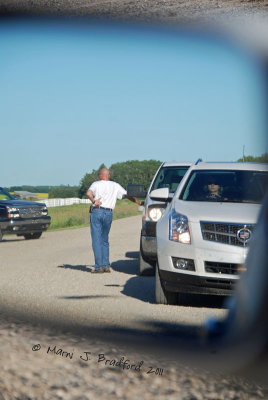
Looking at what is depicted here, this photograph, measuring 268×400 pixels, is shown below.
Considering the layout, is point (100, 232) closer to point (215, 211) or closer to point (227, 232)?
point (215, 211)

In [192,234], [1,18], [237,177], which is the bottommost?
[192,234]

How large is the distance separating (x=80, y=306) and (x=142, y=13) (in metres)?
2.16

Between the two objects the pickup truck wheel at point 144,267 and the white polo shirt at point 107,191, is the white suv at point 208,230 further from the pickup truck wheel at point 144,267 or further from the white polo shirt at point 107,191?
the pickup truck wheel at point 144,267

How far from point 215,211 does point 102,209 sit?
311cm

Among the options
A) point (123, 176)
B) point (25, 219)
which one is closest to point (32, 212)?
point (25, 219)

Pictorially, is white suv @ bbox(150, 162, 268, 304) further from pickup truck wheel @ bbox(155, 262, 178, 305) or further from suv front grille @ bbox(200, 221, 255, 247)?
pickup truck wheel @ bbox(155, 262, 178, 305)

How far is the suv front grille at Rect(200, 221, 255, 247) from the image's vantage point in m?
2.41

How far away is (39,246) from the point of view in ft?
33.2

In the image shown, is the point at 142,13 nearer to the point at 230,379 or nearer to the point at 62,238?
the point at 230,379

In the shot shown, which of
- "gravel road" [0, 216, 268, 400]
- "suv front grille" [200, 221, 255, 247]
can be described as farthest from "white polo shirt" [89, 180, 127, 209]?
"suv front grille" [200, 221, 255, 247]

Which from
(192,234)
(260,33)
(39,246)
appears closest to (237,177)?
(192,234)

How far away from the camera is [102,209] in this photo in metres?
6.12

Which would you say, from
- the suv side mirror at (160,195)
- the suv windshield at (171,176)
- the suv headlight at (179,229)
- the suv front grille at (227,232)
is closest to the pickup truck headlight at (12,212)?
the suv windshield at (171,176)

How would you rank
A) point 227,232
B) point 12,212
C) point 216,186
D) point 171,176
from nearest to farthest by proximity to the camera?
point 227,232, point 216,186, point 171,176, point 12,212
